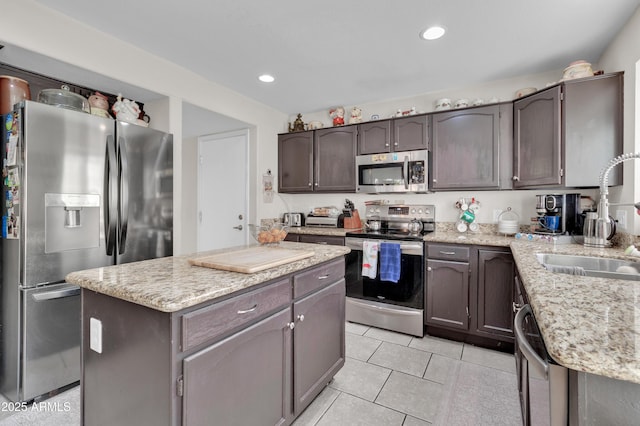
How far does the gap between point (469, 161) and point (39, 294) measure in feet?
11.3

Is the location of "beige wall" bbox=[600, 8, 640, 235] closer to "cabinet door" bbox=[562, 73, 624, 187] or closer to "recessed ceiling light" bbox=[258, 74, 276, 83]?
"cabinet door" bbox=[562, 73, 624, 187]

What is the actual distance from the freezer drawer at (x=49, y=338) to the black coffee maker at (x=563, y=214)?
3.46m

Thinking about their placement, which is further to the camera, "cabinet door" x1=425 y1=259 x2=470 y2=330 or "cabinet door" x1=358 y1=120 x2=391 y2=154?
"cabinet door" x1=358 y1=120 x2=391 y2=154

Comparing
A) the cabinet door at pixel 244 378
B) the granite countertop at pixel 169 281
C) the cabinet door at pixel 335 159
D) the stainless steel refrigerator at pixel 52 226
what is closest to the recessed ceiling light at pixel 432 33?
the cabinet door at pixel 335 159

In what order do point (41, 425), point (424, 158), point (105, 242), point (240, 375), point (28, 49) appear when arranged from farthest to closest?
point (424, 158)
point (105, 242)
point (28, 49)
point (41, 425)
point (240, 375)

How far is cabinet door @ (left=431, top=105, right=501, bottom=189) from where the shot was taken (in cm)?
274

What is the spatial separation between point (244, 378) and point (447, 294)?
2053mm

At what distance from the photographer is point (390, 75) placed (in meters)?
2.83

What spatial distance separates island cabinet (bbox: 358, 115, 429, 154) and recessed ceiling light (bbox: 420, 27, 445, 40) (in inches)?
38.3

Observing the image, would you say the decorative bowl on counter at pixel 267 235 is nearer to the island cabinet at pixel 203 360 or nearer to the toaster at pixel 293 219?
the island cabinet at pixel 203 360

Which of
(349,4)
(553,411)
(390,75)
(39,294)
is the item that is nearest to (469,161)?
(390,75)

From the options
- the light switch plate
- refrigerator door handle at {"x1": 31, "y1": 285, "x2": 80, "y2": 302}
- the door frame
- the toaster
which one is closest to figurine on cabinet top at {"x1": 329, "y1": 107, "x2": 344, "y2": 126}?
the door frame

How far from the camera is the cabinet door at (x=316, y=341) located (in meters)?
1.52

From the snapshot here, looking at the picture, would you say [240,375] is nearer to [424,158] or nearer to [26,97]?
[26,97]
